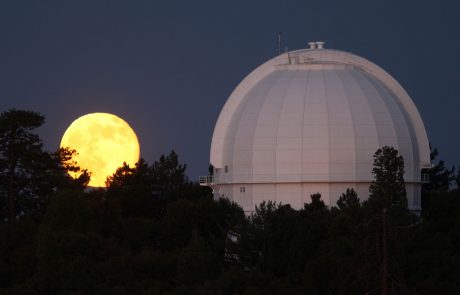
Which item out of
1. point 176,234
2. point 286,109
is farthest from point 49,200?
point 286,109

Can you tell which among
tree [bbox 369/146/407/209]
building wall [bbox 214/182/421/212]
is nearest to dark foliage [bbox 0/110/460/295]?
tree [bbox 369/146/407/209]

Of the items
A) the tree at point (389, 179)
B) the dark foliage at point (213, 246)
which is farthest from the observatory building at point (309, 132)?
the tree at point (389, 179)

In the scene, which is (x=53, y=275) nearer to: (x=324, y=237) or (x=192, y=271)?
(x=192, y=271)

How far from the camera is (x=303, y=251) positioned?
41.2 m

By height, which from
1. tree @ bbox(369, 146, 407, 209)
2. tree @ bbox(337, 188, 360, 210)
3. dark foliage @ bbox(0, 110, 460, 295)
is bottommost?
dark foliage @ bbox(0, 110, 460, 295)

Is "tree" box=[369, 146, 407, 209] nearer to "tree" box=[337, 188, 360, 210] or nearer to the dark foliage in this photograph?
the dark foliage

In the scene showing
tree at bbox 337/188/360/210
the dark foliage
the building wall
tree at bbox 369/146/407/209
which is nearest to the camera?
the dark foliage

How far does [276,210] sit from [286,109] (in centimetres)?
983

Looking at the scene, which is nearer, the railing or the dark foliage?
the dark foliage

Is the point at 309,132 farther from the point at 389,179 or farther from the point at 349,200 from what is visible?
the point at 349,200

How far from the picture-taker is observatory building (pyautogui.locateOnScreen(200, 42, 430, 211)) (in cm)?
5184

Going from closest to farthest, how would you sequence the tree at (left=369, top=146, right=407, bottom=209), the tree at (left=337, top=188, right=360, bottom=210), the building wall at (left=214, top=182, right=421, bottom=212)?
the tree at (left=337, top=188, right=360, bottom=210), the tree at (left=369, top=146, right=407, bottom=209), the building wall at (left=214, top=182, right=421, bottom=212)

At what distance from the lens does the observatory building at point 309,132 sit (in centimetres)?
5184

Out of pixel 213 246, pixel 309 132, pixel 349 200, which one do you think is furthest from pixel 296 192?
pixel 213 246
